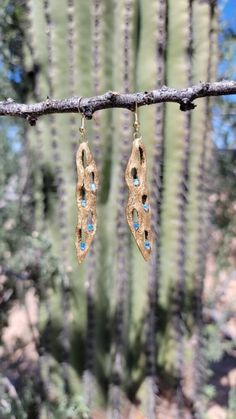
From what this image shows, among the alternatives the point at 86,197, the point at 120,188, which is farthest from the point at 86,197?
the point at 120,188

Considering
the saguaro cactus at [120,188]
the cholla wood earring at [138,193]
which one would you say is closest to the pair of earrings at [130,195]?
the cholla wood earring at [138,193]

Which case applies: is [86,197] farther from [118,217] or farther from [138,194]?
[118,217]

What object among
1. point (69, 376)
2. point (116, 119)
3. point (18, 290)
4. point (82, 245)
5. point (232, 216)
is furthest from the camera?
point (232, 216)

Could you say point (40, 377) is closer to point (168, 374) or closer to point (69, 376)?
point (69, 376)

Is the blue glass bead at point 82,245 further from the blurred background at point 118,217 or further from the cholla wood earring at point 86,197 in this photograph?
the blurred background at point 118,217

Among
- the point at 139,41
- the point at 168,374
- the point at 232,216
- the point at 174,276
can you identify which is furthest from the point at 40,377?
the point at 232,216

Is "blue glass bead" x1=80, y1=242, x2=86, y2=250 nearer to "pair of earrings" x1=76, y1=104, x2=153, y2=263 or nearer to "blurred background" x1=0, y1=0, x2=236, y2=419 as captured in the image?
"pair of earrings" x1=76, y1=104, x2=153, y2=263

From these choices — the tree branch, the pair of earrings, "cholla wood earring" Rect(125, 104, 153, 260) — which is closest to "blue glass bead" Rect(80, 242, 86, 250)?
the pair of earrings
